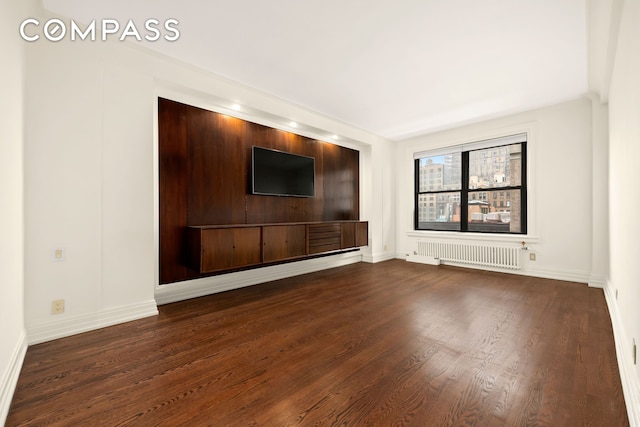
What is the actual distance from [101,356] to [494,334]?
10.1 ft

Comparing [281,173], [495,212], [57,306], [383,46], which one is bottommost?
[57,306]

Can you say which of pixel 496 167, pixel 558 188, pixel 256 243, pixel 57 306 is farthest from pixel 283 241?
pixel 558 188

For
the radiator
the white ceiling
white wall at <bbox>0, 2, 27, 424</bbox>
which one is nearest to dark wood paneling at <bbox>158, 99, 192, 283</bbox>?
the white ceiling

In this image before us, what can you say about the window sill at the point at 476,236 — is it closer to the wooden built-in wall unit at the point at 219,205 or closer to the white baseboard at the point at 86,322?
the wooden built-in wall unit at the point at 219,205

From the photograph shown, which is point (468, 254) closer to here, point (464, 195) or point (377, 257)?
point (464, 195)

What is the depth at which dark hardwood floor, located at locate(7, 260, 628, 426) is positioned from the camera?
1428mm

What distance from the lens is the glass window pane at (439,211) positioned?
559cm

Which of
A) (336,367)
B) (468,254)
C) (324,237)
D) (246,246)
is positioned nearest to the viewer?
(336,367)

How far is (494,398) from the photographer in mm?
1546

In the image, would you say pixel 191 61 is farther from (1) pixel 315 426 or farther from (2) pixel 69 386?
(1) pixel 315 426

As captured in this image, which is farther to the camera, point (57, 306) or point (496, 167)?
point (496, 167)

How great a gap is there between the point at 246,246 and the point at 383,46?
2.62 meters

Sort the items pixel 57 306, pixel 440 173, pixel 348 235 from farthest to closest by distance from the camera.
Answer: pixel 440 173, pixel 348 235, pixel 57 306

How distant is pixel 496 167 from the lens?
5020 mm
